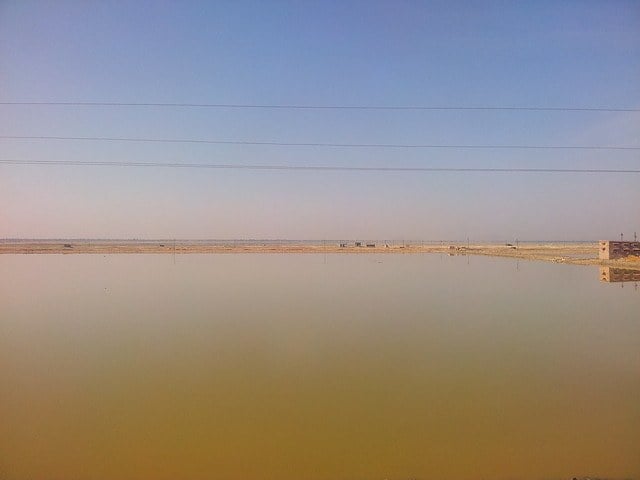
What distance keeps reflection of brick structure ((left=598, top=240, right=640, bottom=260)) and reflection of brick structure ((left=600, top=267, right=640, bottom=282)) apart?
470 cm

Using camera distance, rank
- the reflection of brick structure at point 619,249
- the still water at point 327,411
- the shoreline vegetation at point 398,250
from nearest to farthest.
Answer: the still water at point 327,411 → the reflection of brick structure at point 619,249 → the shoreline vegetation at point 398,250

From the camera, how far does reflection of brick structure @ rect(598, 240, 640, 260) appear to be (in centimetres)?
2302

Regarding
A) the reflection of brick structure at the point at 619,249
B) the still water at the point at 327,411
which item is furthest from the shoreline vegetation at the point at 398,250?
the still water at the point at 327,411

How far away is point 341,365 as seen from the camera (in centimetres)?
696

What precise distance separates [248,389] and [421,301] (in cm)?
748

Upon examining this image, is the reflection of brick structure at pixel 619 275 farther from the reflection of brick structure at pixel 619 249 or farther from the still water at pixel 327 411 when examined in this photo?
the still water at pixel 327 411

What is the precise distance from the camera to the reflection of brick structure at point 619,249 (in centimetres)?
2302

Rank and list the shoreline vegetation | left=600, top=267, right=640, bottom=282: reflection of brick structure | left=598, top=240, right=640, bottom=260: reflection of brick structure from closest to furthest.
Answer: left=600, top=267, right=640, bottom=282: reflection of brick structure < left=598, top=240, right=640, bottom=260: reflection of brick structure < the shoreline vegetation

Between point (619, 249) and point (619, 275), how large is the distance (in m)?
7.70

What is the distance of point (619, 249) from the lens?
23.5 m

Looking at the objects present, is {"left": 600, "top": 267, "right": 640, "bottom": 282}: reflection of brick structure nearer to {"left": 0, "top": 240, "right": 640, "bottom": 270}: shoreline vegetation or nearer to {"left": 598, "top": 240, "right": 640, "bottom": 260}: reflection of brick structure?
{"left": 0, "top": 240, "right": 640, "bottom": 270}: shoreline vegetation

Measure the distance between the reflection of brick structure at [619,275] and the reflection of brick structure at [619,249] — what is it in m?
4.70

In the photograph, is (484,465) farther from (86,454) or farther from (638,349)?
(638,349)

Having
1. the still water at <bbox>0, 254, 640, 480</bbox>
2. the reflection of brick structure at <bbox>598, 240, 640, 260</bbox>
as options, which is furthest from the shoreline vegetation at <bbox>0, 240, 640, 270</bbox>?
the still water at <bbox>0, 254, 640, 480</bbox>
